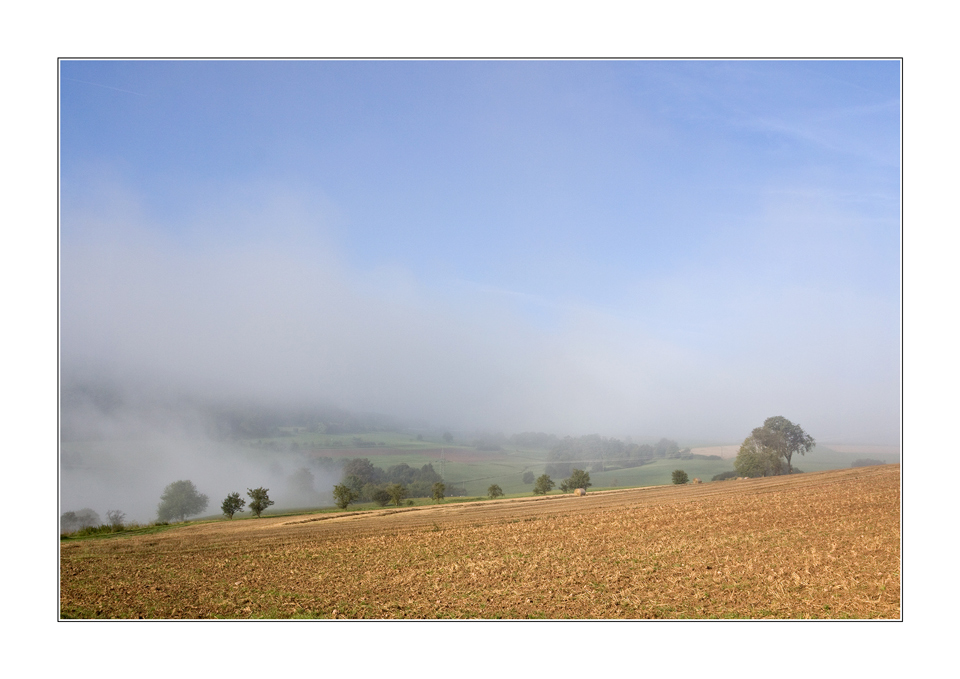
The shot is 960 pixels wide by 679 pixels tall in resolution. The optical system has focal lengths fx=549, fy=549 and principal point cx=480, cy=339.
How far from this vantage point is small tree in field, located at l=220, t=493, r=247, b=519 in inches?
484

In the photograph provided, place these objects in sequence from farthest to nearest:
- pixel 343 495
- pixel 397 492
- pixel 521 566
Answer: pixel 397 492 → pixel 343 495 → pixel 521 566

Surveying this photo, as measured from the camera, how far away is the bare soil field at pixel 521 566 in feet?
26.3

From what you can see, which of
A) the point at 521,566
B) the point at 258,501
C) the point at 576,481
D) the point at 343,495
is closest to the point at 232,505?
the point at 258,501

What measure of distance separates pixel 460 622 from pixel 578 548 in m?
2.70

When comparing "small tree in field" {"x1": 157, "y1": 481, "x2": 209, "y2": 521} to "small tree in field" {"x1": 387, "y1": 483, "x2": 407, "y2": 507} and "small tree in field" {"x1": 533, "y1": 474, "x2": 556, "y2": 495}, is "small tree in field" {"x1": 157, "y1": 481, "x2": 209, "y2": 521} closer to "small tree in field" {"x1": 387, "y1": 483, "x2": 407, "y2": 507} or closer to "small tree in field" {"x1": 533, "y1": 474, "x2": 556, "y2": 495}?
"small tree in field" {"x1": 387, "y1": 483, "x2": 407, "y2": 507}

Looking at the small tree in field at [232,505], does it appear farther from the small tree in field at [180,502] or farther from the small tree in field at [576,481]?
the small tree in field at [576,481]

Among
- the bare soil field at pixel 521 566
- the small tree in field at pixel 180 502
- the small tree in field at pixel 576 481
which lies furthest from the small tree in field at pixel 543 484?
the small tree in field at pixel 180 502

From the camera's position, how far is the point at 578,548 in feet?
31.7

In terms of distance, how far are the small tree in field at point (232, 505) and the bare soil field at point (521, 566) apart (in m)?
0.44

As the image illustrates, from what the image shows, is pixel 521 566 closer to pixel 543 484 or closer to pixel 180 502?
pixel 543 484

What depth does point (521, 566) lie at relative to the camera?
29.5 ft

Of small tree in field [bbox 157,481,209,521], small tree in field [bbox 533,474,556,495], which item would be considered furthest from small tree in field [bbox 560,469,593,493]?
small tree in field [bbox 157,481,209,521]

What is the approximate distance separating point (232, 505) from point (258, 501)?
0.54 m
